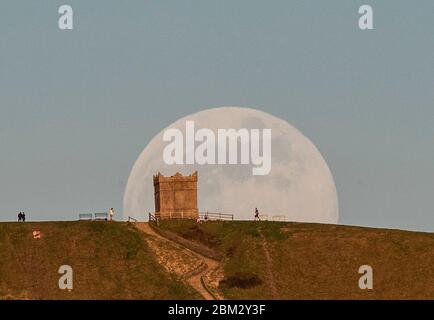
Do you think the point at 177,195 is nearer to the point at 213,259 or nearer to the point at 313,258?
the point at 213,259

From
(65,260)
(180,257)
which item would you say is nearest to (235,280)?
(180,257)

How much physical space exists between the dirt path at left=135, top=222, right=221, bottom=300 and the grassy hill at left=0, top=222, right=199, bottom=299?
99cm

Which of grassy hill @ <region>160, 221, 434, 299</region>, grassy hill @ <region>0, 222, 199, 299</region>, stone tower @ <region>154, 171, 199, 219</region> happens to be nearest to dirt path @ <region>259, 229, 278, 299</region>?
grassy hill @ <region>160, 221, 434, 299</region>

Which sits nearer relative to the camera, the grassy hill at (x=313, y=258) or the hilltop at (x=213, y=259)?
the hilltop at (x=213, y=259)

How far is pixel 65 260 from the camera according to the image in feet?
460

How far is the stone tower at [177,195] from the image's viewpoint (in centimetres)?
15612

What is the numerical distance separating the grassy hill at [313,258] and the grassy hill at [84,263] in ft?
20.5

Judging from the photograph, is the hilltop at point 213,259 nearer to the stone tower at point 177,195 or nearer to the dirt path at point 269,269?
the dirt path at point 269,269

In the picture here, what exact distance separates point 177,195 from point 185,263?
54.1 ft

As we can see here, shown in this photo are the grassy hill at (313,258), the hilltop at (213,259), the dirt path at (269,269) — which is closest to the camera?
the hilltop at (213,259)

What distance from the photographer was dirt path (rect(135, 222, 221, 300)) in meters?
137

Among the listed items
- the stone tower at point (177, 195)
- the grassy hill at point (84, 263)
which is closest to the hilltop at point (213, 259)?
the grassy hill at point (84, 263)

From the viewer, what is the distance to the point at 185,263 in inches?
5571

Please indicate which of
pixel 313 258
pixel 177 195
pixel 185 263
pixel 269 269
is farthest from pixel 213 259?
pixel 177 195
